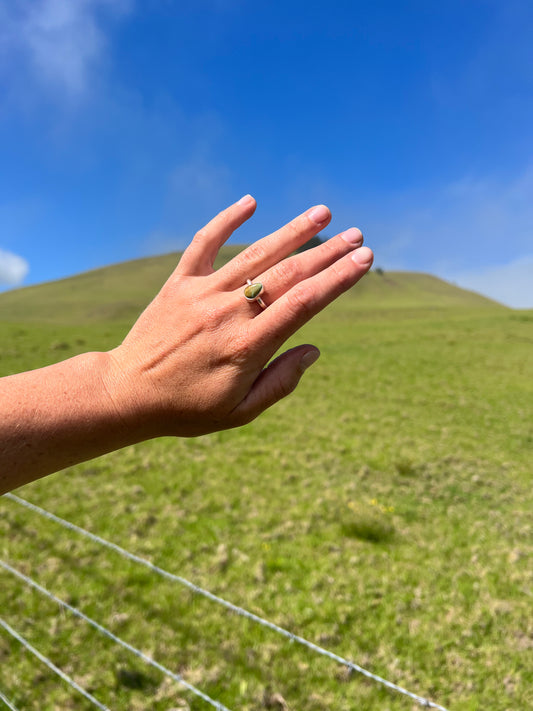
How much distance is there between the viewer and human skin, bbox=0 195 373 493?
1.59m

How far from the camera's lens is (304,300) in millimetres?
1695

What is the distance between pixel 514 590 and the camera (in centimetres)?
576

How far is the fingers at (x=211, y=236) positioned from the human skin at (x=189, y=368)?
134 mm

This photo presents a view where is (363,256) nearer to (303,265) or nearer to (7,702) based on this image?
(303,265)

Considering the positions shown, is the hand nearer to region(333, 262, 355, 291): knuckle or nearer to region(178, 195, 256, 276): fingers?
region(333, 262, 355, 291): knuckle

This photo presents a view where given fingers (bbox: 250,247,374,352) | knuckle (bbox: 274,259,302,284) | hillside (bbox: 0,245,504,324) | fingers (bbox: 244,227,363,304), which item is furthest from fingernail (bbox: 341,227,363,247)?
hillside (bbox: 0,245,504,324)

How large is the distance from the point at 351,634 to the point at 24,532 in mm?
4971

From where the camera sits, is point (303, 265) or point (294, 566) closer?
point (303, 265)

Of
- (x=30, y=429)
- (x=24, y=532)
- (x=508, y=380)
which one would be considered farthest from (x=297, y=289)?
(x=508, y=380)

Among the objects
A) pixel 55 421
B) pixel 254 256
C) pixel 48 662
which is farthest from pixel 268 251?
pixel 48 662

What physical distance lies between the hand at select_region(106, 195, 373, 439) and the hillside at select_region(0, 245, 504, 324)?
219 feet

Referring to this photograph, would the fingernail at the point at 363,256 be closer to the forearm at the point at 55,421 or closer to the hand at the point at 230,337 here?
the hand at the point at 230,337

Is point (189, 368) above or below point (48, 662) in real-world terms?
above

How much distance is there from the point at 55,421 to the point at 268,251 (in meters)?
1.08
